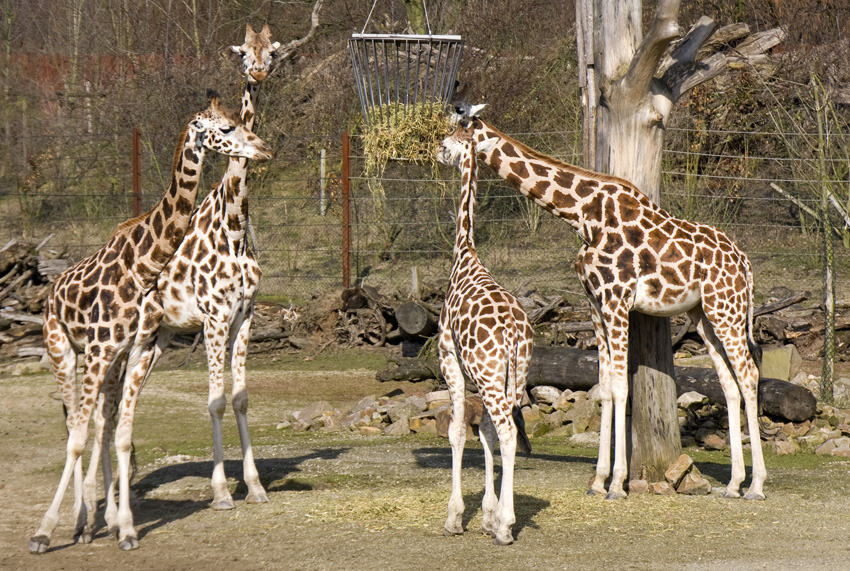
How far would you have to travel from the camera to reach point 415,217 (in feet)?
58.3

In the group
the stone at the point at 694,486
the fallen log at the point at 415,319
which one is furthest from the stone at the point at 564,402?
the fallen log at the point at 415,319

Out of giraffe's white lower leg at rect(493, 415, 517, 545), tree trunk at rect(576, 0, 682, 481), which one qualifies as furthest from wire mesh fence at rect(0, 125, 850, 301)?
giraffe's white lower leg at rect(493, 415, 517, 545)

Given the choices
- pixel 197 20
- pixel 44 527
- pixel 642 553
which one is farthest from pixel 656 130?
pixel 197 20

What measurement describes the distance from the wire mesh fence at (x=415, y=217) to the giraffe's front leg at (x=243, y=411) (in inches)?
284

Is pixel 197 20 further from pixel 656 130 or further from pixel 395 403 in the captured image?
pixel 656 130

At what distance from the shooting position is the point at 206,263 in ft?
25.4

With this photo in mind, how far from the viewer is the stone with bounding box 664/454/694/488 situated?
769 centimetres

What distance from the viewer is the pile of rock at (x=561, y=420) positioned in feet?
30.7

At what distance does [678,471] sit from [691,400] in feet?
8.26

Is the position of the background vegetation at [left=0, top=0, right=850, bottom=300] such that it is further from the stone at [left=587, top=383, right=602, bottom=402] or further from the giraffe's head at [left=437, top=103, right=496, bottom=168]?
the giraffe's head at [left=437, top=103, right=496, bottom=168]

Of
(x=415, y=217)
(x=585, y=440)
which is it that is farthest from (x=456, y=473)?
(x=415, y=217)

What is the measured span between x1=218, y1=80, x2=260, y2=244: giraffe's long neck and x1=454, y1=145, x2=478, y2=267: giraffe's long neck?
1.64m

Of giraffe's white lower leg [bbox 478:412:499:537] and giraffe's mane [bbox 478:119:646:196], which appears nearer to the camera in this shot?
giraffe's white lower leg [bbox 478:412:499:537]

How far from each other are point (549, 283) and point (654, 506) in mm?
8974
